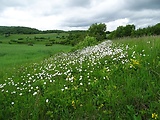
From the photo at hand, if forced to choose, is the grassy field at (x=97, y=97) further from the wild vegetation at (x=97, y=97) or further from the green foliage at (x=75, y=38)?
the green foliage at (x=75, y=38)

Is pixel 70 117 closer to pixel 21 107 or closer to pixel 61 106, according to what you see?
pixel 61 106

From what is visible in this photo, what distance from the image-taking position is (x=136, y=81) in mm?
5371

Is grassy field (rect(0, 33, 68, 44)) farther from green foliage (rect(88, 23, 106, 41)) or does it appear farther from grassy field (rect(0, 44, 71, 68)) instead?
grassy field (rect(0, 44, 71, 68))

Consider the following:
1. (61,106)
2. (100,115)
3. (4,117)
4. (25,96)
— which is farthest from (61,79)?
(100,115)

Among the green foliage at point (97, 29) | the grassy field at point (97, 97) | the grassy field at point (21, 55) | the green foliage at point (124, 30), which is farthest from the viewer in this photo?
the green foliage at point (124, 30)

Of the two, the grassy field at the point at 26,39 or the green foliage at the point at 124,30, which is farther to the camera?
the grassy field at the point at 26,39

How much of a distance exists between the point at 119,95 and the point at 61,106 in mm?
1405

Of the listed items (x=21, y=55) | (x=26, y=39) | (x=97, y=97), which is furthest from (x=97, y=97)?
(x=26, y=39)

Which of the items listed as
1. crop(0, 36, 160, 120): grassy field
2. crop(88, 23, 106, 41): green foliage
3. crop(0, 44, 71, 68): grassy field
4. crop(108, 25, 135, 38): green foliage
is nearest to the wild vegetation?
crop(0, 36, 160, 120): grassy field

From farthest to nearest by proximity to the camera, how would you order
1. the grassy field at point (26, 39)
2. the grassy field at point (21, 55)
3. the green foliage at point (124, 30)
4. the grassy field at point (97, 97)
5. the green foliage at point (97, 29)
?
the grassy field at point (26, 39) → the green foliage at point (124, 30) → the green foliage at point (97, 29) → the grassy field at point (21, 55) → the grassy field at point (97, 97)

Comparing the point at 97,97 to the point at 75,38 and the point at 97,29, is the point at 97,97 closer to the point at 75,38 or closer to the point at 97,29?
the point at 97,29

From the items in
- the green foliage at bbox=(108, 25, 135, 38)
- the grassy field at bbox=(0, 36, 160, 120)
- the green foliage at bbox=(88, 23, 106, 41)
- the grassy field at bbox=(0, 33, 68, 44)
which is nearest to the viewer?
the grassy field at bbox=(0, 36, 160, 120)

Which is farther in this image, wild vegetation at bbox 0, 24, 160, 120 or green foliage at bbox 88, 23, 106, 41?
green foliage at bbox 88, 23, 106, 41

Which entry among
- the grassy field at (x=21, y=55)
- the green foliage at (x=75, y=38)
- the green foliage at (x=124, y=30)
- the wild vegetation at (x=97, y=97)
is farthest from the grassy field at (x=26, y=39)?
the wild vegetation at (x=97, y=97)
